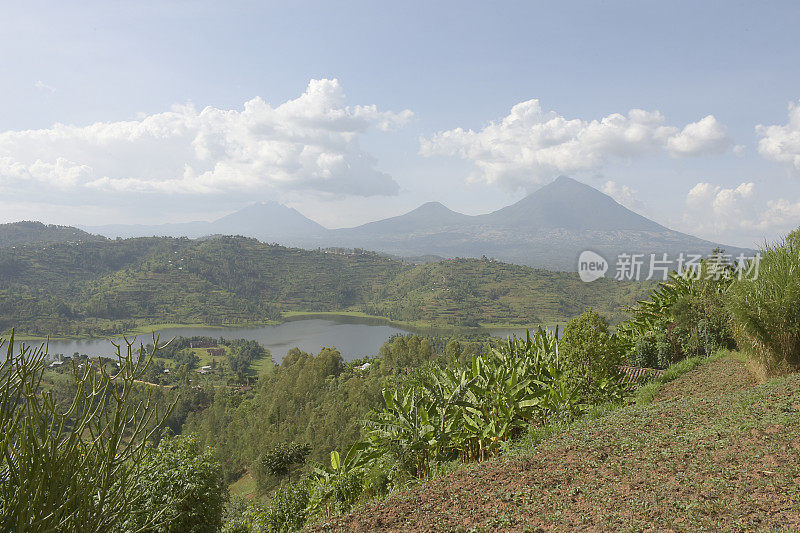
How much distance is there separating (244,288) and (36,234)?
252ft

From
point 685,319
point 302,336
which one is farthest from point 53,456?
point 302,336

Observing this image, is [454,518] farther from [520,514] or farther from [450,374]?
[450,374]

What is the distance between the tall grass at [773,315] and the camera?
163 inches

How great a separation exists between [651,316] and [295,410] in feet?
100

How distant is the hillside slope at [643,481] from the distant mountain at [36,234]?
476 feet

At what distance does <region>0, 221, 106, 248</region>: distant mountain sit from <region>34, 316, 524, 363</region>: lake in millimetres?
56481

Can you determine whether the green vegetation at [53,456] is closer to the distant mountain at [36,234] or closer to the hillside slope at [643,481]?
the hillside slope at [643,481]

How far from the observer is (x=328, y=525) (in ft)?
9.70

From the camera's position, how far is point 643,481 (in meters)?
2.54

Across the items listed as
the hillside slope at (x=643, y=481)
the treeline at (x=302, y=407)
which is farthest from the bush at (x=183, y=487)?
the treeline at (x=302, y=407)

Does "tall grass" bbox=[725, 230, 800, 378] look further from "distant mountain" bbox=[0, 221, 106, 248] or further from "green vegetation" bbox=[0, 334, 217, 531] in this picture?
"distant mountain" bbox=[0, 221, 106, 248]

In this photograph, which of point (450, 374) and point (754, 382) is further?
point (450, 374)

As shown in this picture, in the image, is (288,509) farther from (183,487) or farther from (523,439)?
(523,439)

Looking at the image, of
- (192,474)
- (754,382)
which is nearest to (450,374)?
(192,474)
